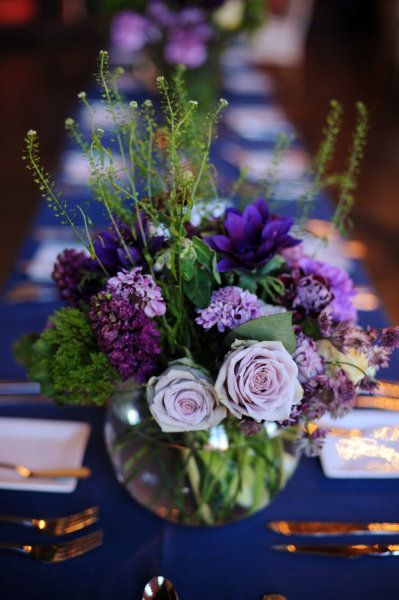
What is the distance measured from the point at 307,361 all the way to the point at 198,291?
0.48 feet

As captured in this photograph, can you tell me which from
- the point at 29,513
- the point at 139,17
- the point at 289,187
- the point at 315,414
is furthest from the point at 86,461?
the point at 139,17

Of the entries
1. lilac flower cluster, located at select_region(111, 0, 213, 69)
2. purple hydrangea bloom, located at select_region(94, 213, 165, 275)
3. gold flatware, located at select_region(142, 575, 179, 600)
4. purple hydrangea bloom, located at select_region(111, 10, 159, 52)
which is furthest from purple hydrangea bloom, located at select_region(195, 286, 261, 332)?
purple hydrangea bloom, located at select_region(111, 10, 159, 52)

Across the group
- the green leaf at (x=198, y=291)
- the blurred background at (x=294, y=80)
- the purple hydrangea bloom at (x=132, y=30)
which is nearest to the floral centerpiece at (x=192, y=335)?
the green leaf at (x=198, y=291)

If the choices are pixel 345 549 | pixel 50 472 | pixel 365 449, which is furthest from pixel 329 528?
pixel 50 472

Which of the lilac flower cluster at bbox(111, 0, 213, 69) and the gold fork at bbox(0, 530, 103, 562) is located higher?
the lilac flower cluster at bbox(111, 0, 213, 69)

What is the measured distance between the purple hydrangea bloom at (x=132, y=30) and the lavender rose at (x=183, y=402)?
1807 millimetres

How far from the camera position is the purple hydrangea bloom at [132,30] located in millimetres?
2097

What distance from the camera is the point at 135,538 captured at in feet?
2.62

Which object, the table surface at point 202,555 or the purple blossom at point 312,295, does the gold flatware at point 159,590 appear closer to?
the table surface at point 202,555

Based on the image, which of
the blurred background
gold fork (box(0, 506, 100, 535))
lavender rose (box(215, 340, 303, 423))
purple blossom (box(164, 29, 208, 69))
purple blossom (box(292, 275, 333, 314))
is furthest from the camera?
the blurred background

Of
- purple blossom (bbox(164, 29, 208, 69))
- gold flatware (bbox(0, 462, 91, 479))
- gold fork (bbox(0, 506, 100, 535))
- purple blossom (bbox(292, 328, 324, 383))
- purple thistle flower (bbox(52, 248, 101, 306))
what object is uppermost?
purple blossom (bbox(164, 29, 208, 69))

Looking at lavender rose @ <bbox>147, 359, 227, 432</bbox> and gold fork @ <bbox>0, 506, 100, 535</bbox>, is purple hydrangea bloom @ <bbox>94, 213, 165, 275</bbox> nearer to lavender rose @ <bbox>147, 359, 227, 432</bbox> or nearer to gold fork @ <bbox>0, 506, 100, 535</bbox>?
lavender rose @ <bbox>147, 359, 227, 432</bbox>

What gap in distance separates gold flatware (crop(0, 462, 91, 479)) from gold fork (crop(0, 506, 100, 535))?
0.22 feet

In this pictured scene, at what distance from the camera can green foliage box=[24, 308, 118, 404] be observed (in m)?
0.70
